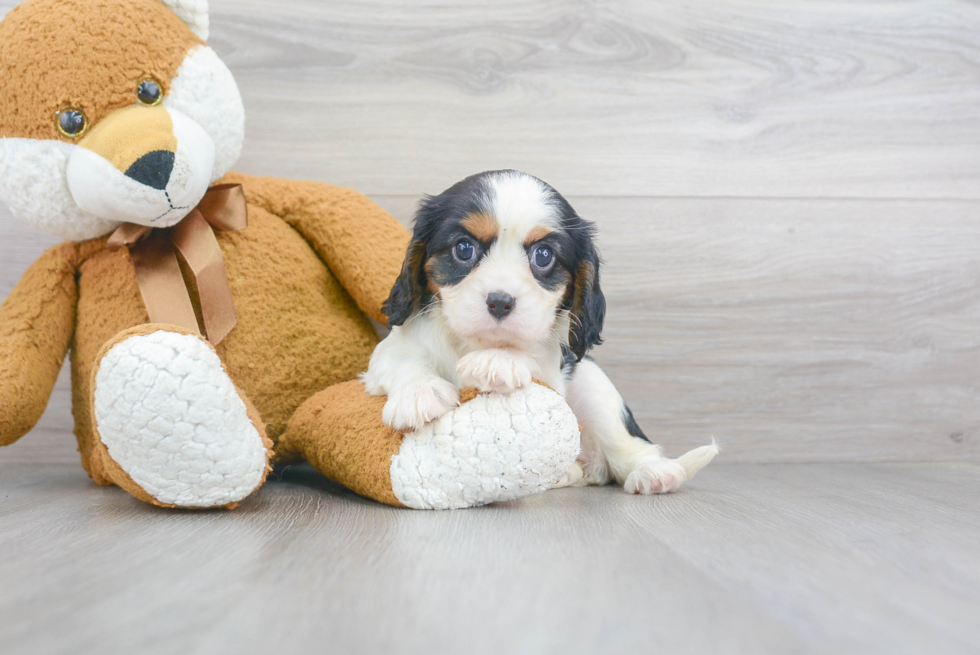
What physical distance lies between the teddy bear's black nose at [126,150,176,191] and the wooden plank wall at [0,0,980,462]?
22.9 inches

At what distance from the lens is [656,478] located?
1414 millimetres

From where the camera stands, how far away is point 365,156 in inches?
71.6

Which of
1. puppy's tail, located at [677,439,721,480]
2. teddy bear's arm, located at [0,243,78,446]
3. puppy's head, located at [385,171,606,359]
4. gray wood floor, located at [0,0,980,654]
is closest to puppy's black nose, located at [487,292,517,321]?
puppy's head, located at [385,171,606,359]

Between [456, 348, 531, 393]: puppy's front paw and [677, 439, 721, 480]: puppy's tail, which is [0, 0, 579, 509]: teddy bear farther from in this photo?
[677, 439, 721, 480]: puppy's tail

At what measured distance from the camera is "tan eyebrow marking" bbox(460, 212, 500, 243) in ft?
4.13

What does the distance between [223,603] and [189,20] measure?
1.12 metres

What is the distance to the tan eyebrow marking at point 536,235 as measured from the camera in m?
1.27

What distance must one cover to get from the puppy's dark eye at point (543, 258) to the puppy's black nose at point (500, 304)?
4.8 inches

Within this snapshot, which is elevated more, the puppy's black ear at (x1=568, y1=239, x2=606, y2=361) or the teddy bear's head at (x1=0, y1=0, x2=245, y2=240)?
the teddy bear's head at (x1=0, y1=0, x2=245, y2=240)

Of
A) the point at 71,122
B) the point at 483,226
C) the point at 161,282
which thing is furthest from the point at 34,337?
the point at 483,226

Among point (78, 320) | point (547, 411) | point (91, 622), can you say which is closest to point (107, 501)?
point (78, 320)

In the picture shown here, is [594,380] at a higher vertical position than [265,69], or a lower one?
lower

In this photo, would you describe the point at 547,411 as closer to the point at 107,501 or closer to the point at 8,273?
the point at 107,501

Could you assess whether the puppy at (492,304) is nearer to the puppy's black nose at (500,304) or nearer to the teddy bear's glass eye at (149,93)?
the puppy's black nose at (500,304)
